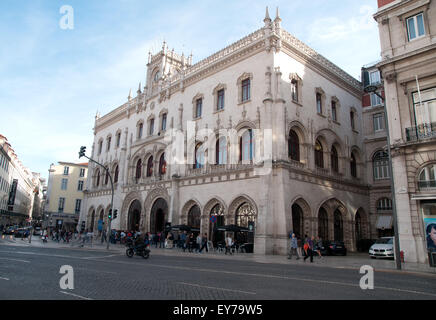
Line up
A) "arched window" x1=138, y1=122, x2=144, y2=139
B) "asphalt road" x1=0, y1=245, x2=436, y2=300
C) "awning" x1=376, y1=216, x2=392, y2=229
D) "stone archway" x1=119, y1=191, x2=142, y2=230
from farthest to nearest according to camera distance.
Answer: "arched window" x1=138, y1=122, x2=144, y2=139, "stone archway" x1=119, y1=191, x2=142, y2=230, "awning" x1=376, y1=216, x2=392, y2=229, "asphalt road" x1=0, y1=245, x2=436, y2=300

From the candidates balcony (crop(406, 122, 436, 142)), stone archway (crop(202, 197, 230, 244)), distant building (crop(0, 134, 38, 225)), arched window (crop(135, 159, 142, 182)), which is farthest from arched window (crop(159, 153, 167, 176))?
distant building (crop(0, 134, 38, 225))

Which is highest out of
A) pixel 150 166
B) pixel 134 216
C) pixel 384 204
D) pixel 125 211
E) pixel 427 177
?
pixel 150 166

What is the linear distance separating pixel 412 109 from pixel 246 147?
480 inches

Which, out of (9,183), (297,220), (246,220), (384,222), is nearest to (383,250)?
(297,220)

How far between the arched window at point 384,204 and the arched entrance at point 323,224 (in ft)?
27.2

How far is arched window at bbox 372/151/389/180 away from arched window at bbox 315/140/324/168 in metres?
8.32

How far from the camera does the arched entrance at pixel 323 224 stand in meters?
27.9

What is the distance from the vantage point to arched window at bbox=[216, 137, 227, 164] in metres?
28.4

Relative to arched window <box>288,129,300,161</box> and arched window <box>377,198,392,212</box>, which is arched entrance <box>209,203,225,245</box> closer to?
arched window <box>288,129,300,161</box>

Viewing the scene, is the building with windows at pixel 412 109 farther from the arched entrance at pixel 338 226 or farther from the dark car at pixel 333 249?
the arched entrance at pixel 338 226

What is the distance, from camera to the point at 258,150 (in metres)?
25.1

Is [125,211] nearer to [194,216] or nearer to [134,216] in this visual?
[134,216]

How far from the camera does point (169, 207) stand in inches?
1244
